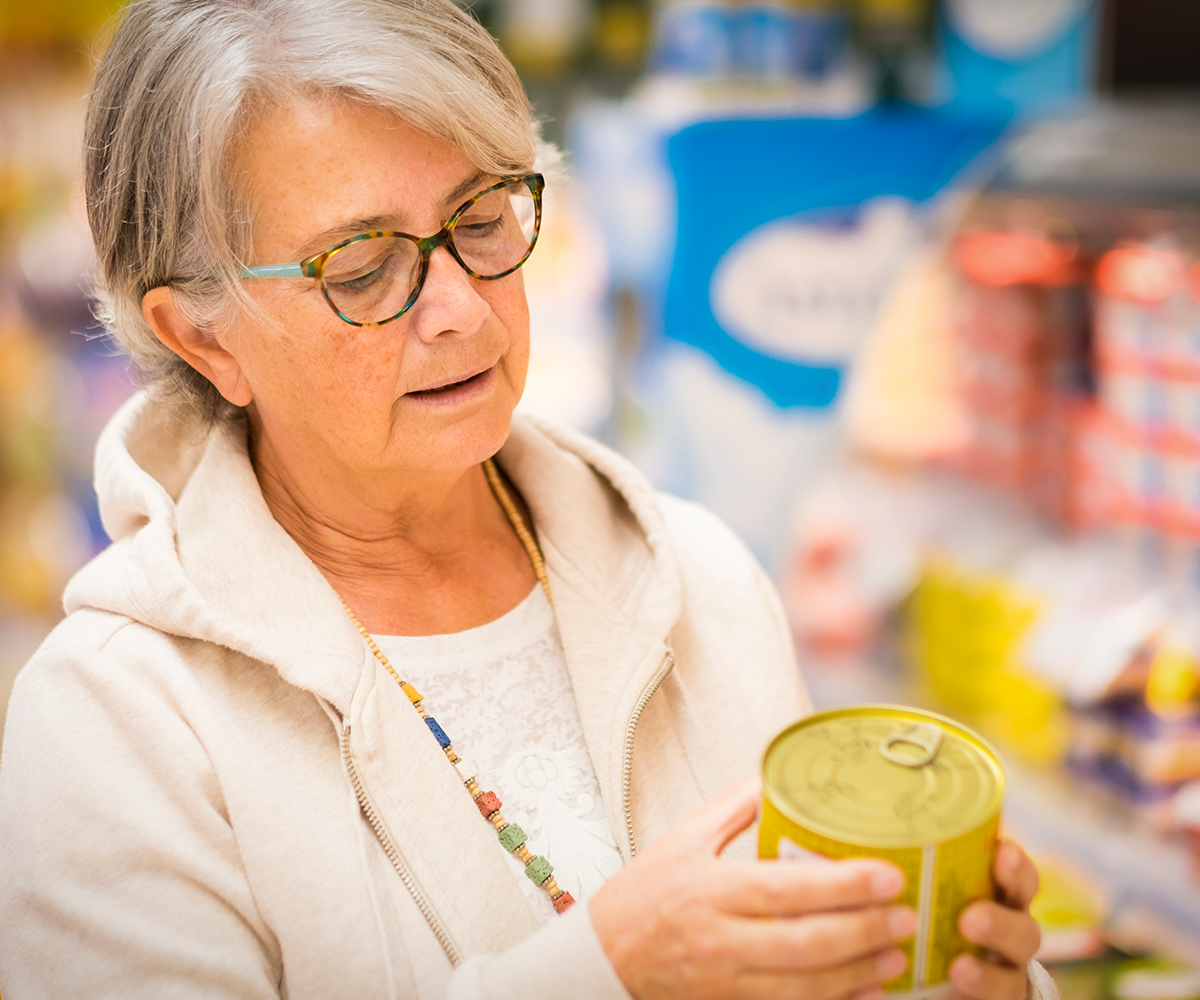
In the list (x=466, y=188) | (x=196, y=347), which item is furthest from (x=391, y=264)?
(x=196, y=347)

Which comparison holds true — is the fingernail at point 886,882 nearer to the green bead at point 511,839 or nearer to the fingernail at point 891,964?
the fingernail at point 891,964

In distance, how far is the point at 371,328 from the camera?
105 cm

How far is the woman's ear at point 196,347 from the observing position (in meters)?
1.13

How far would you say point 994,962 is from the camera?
75cm

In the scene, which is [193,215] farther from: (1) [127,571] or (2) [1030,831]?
(2) [1030,831]

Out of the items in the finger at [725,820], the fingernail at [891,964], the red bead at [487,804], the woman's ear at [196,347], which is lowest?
the red bead at [487,804]

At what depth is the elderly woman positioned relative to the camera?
3.04 ft

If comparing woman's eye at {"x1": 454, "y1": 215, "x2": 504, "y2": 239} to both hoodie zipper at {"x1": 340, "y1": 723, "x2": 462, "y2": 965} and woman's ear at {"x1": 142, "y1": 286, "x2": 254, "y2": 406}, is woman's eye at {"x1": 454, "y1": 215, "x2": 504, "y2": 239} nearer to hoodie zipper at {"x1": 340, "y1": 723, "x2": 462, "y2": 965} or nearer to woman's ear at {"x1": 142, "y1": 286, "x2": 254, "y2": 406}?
woman's ear at {"x1": 142, "y1": 286, "x2": 254, "y2": 406}

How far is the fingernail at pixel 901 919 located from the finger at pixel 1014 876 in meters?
0.09

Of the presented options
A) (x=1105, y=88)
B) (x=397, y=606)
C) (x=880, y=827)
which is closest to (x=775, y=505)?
(x=1105, y=88)

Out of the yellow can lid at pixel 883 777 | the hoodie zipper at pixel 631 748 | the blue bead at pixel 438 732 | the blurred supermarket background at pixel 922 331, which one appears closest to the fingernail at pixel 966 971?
the yellow can lid at pixel 883 777

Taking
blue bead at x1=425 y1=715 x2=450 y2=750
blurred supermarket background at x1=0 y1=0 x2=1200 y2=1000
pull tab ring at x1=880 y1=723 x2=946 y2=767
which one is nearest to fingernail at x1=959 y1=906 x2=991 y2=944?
pull tab ring at x1=880 y1=723 x2=946 y2=767

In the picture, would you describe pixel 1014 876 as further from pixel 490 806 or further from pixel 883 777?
pixel 490 806

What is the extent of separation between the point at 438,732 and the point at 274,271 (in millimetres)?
486
